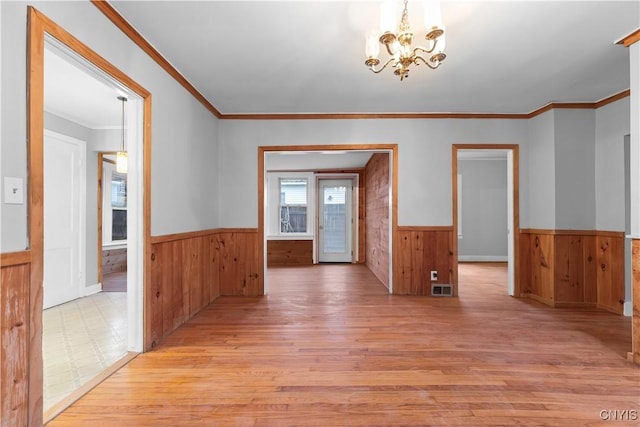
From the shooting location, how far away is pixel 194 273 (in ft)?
10.8

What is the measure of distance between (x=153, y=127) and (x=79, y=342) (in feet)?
6.24

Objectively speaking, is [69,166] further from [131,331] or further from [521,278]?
[521,278]

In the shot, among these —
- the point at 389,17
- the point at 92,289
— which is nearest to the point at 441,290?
the point at 389,17

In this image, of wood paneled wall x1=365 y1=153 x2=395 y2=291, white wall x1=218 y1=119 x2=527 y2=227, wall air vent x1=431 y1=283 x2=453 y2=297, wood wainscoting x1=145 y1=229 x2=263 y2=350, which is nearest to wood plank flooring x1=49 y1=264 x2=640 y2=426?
wood wainscoting x1=145 y1=229 x2=263 y2=350

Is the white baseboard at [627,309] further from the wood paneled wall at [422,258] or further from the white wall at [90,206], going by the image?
the white wall at [90,206]

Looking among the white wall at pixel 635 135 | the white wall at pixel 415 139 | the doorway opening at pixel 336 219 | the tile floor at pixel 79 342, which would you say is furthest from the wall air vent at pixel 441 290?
the tile floor at pixel 79 342

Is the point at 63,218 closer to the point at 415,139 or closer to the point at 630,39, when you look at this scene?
the point at 415,139

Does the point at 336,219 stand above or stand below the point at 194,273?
above

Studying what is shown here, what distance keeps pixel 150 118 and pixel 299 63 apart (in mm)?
1307

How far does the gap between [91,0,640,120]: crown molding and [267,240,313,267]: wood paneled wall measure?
138 inches

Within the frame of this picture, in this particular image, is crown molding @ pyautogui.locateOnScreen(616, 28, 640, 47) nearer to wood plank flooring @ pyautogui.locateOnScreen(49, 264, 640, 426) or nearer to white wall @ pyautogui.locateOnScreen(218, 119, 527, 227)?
white wall @ pyautogui.locateOnScreen(218, 119, 527, 227)

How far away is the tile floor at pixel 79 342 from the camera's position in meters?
2.02

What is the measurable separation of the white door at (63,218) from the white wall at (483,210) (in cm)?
709

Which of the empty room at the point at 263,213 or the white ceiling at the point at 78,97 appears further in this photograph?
the white ceiling at the point at 78,97
